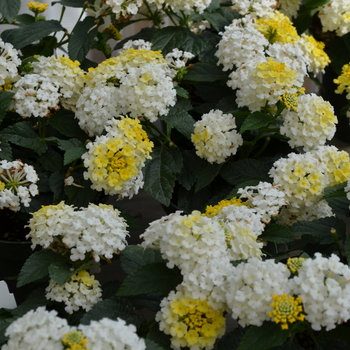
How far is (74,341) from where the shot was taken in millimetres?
791

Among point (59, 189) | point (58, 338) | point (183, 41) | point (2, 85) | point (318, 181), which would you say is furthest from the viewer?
point (183, 41)

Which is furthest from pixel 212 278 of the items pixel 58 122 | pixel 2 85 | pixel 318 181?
pixel 2 85

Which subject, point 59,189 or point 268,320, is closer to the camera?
point 268,320

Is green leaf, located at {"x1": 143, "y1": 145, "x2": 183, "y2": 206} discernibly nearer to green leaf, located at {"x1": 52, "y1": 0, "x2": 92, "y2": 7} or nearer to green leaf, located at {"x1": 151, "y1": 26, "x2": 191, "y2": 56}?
green leaf, located at {"x1": 151, "y1": 26, "x2": 191, "y2": 56}

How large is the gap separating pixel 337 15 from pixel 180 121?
0.90 meters

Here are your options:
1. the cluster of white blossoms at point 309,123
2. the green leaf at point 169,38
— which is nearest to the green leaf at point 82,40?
the green leaf at point 169,38

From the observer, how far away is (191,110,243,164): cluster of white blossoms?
1438mm

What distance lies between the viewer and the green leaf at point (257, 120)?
1.39m

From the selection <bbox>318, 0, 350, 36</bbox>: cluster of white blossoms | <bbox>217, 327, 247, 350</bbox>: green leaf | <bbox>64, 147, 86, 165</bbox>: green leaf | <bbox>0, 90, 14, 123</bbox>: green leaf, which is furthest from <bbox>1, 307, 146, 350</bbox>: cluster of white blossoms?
<bbox>318, 0, 350, 36</bbox>: cluster of white blossoms

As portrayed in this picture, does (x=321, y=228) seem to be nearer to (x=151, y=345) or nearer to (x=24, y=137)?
(x=151, y=345)

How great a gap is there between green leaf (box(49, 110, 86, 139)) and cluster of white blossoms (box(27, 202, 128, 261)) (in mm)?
443

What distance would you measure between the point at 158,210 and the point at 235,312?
3.57ft

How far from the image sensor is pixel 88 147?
130 cm

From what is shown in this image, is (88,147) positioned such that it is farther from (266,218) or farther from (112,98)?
(266,218)
